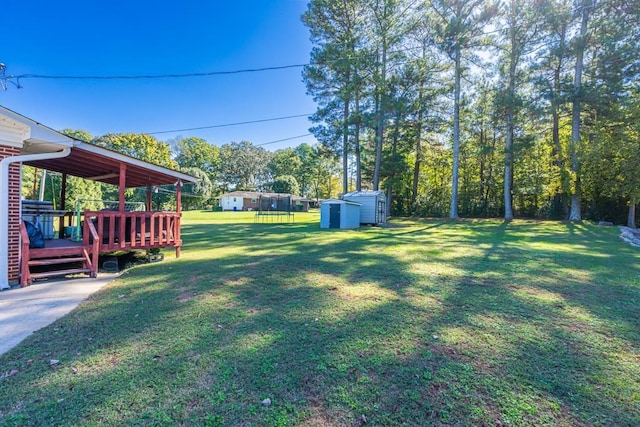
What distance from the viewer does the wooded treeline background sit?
50.2 feet

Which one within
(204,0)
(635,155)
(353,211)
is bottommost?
(353,211)

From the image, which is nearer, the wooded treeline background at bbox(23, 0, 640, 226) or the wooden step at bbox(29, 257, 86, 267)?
the wooden step at bbox(29, 257, 86, 267)

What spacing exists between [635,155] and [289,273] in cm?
1837

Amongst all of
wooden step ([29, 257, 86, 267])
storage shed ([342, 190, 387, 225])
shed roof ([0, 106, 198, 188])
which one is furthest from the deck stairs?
storage shed ([342, 190, 387, 225])

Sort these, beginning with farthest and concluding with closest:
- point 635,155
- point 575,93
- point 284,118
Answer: point 284,118, point 575,93, point 635,155

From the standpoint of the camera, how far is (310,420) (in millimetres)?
1789

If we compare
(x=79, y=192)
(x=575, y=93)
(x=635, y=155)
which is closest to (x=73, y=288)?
(x=79, y=192)

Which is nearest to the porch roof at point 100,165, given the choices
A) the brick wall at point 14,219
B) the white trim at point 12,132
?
the white trim at point 12,132

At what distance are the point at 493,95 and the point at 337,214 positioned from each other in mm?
13030

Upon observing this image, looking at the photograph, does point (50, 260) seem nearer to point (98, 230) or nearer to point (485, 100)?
point (98, 230)

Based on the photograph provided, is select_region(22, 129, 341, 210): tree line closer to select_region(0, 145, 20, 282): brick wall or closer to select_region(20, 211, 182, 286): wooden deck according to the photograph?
select_region(20, 211, 182, 286): wooden deck

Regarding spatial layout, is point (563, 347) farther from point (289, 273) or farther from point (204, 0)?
point (204, 0)

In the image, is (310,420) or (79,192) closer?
(310,420)

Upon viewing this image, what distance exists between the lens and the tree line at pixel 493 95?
15.3 metres
